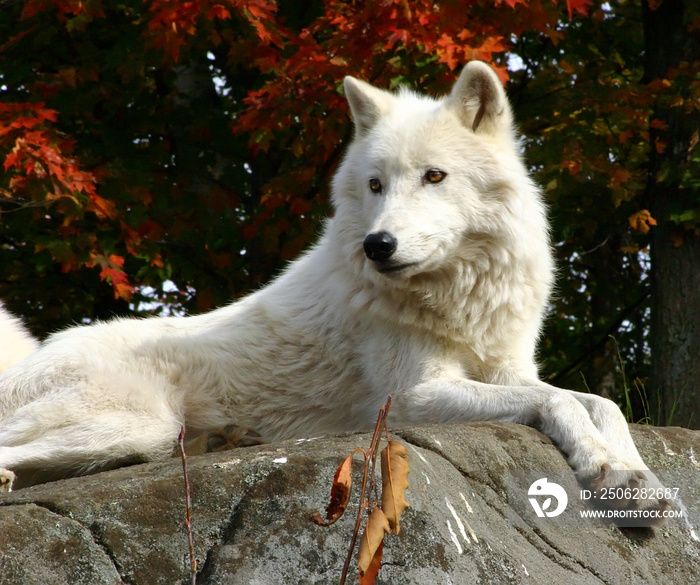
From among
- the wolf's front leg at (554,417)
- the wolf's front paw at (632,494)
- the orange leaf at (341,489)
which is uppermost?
the wolf's front leg at (554,417)

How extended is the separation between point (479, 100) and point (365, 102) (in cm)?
63

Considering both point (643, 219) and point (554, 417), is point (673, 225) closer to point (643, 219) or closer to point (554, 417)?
point (643, 219)

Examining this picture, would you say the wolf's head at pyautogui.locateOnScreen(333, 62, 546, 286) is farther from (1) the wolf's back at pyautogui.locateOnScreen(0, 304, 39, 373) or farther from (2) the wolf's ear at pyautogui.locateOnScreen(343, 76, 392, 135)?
(1) the wolf's back at pyautogui.locateOnScreen(0, 304, 39, 373)

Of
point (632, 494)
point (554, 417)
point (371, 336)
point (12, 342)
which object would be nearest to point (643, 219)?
point (371, 336)

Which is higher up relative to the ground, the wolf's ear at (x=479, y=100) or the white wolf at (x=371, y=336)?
the wolf's ear at (x=479, y=100)

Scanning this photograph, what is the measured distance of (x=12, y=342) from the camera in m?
4.97

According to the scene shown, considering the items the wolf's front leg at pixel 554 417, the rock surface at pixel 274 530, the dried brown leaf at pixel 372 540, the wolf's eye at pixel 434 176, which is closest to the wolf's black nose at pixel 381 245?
the wolf's eye at pixel 434 176

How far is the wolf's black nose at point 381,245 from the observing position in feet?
12.6

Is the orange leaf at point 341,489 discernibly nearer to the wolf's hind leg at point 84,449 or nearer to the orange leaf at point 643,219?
the wolf's hind leg at point 84,449

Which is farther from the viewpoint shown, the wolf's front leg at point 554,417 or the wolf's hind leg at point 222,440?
the wolf's hind leg at point 222,440

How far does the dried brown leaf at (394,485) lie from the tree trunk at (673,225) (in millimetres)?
4961

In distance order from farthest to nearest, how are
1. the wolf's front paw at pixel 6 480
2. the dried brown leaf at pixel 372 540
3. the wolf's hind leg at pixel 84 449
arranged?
the wolf's hind leg at pixel 84 449 → the wolf's front paw at pixel 6 480 → the dried brown leaf at pixel 372 540

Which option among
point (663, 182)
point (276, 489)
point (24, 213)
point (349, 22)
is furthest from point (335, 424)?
point (663, 182)

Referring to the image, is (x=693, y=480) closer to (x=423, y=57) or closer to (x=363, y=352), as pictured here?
(x=363, y=352)
